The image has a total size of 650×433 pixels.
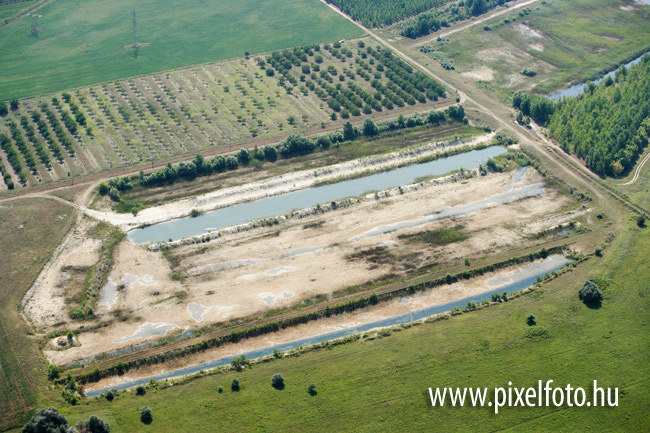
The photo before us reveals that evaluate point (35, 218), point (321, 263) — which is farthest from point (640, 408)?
point (35, 218)

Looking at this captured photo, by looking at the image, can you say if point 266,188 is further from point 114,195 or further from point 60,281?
point 60,281

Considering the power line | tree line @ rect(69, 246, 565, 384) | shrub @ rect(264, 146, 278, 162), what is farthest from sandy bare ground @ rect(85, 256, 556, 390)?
the power line

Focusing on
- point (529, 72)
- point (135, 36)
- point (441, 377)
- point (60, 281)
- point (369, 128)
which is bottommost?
point (60, 281)

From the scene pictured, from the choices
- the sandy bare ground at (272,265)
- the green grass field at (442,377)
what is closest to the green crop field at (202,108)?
the sandy bare ground at (272,265)

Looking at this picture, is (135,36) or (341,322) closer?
(341,322)

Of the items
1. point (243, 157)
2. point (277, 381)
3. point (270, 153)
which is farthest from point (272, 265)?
point (270, 153)

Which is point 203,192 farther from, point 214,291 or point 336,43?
point 336,43

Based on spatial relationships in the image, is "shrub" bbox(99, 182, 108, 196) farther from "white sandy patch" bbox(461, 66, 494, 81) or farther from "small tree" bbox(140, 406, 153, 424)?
"white sandy patch" bbox(461, 66, 494, 81)

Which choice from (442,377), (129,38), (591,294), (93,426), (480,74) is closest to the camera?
(93,426)
